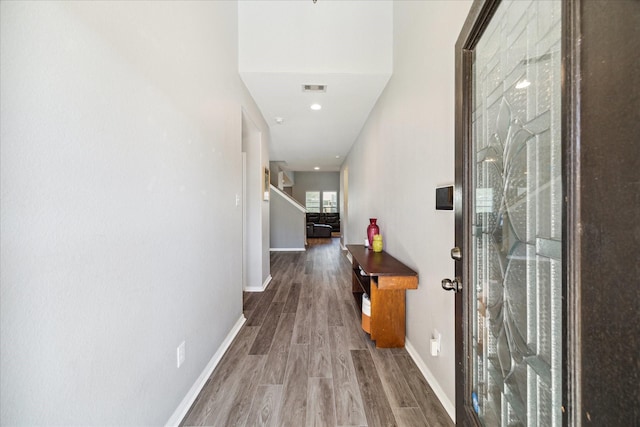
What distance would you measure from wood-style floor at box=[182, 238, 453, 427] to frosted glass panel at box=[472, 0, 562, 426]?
790mm

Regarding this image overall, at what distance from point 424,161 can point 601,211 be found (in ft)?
4.49

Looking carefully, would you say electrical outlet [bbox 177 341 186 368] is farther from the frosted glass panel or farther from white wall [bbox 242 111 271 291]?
white wall [bbox 242 111 271 291]

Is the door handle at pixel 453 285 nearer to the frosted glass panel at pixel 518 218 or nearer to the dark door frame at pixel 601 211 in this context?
the frosted glass panel at pixel 518 218

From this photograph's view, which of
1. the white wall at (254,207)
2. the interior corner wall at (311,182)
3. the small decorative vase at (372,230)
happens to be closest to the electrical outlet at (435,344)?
the small decorative vase at (372,230)

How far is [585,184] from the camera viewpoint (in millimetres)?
478

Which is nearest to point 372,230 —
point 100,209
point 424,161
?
point 424,161

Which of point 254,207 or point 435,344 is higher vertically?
point 254,207

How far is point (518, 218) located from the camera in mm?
770

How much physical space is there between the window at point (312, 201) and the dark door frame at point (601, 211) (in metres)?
12.2

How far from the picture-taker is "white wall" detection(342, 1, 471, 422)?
146 cm

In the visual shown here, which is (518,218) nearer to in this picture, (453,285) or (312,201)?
(453,285)

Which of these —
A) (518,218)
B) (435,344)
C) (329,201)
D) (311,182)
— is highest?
(311,182)

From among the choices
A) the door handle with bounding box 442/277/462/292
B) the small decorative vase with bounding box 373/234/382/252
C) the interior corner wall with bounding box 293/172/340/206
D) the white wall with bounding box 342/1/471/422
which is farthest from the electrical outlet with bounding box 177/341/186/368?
the interior corner wall with bounding box 293/172/340/206

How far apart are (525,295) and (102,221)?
1414 millimetres
